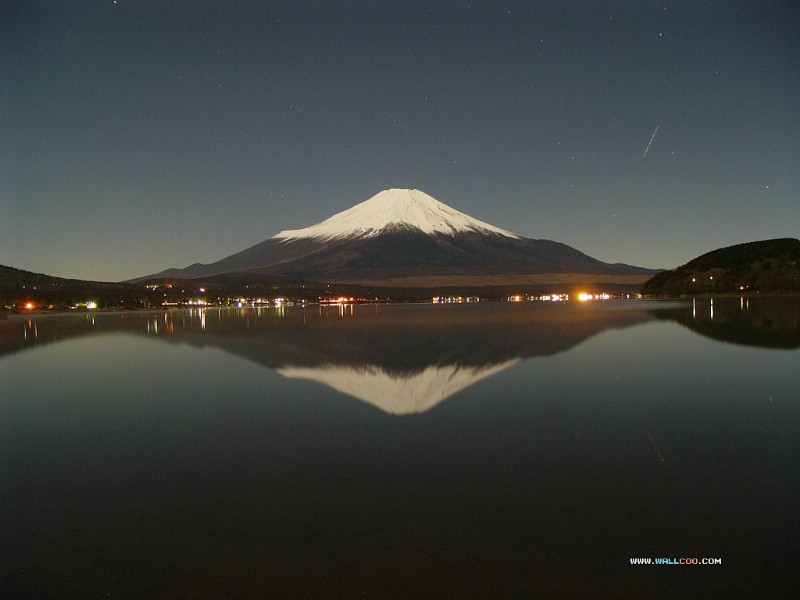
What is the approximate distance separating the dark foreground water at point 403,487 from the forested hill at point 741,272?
119m

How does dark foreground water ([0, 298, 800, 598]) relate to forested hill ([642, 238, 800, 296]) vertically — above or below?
below

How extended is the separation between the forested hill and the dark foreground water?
4698 inches

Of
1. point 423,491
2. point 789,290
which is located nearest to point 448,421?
point 423,491

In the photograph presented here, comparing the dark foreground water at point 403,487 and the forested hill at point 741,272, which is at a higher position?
the forested hill at point 741,272

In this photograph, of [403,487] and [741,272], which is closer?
[403,487]

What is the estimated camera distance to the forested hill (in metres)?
120

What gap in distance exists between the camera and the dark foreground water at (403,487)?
4.62 meters

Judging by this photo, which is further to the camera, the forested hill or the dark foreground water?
the forested hill

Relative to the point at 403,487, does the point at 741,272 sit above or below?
above

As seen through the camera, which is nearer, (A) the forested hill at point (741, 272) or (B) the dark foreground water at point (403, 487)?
(B) the dark foreground water at point (403, 487)

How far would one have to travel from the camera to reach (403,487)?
6.44 meters

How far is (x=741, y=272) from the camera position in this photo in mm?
129500

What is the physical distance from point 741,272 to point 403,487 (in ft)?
468

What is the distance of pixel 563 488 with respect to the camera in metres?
6.34
